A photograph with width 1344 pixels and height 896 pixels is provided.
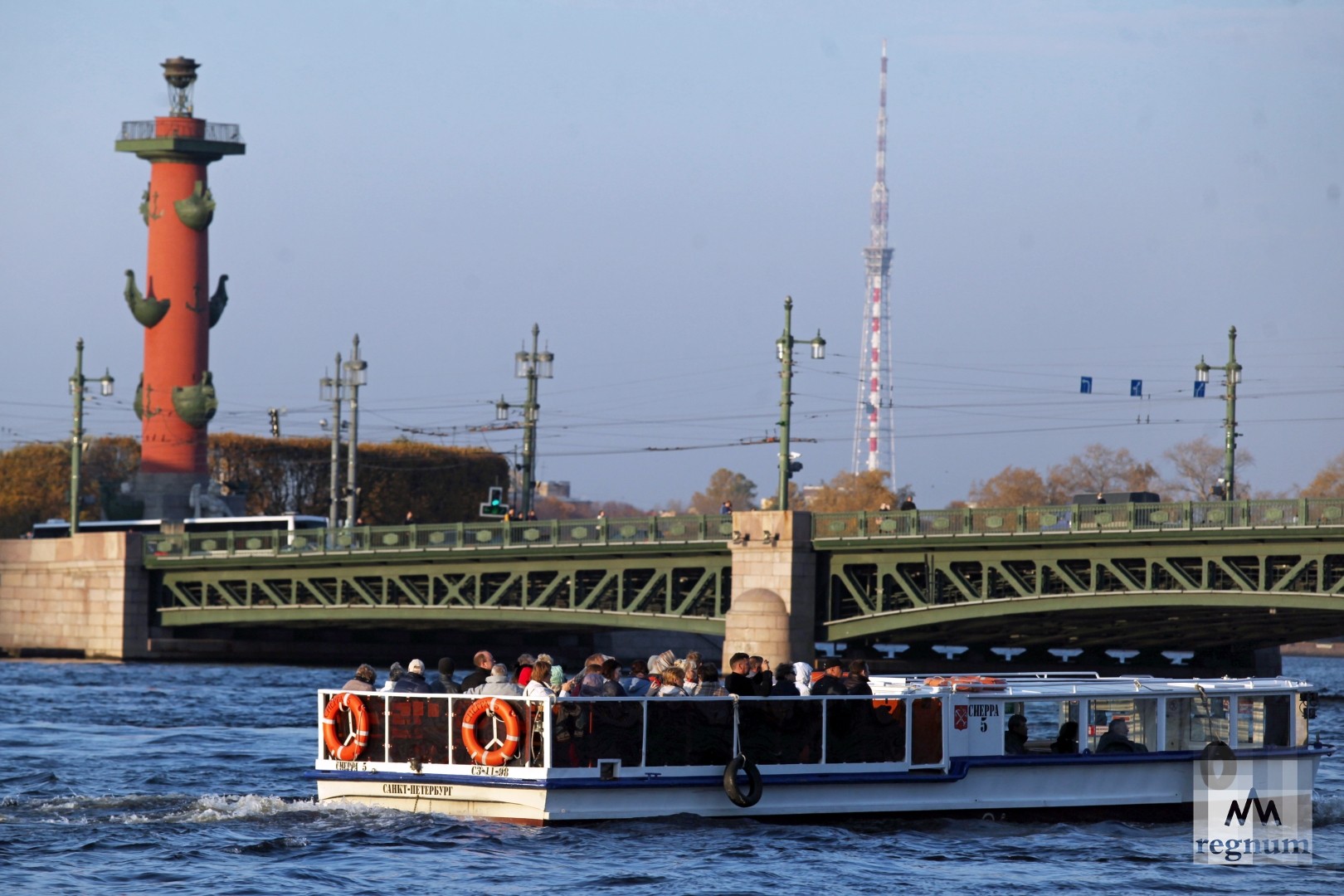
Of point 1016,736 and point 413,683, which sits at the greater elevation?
point 413,683

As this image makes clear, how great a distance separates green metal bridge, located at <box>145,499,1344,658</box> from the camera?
44.9 meters

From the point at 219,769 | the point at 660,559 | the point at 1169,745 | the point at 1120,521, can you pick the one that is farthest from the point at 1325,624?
the point at 219,769

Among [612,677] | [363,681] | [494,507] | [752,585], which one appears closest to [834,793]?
[612,677]

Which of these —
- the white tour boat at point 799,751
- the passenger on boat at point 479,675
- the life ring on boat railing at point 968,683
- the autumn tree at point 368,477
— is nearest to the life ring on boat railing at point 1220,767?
the white tour boat at point 799,751

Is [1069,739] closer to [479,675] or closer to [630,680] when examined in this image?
[630,680]

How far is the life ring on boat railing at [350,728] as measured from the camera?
22.8 m

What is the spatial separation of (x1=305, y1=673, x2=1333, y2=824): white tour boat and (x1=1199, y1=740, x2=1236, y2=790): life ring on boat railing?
1.4 inches

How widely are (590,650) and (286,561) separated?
1402cm

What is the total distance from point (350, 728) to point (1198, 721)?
10.3 metres

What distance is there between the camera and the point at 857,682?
2369 cm

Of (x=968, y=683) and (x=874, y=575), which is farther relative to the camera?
(x=874, y=575)

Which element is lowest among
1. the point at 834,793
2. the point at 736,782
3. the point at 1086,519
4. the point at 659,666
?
the point at 834,793

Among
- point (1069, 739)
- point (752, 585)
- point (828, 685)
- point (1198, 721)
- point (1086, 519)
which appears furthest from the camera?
point (752, 585)

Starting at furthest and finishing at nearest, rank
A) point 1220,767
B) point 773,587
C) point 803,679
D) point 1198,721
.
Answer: point 773,587, point 1198,721, point 1220,767, point 803,679
